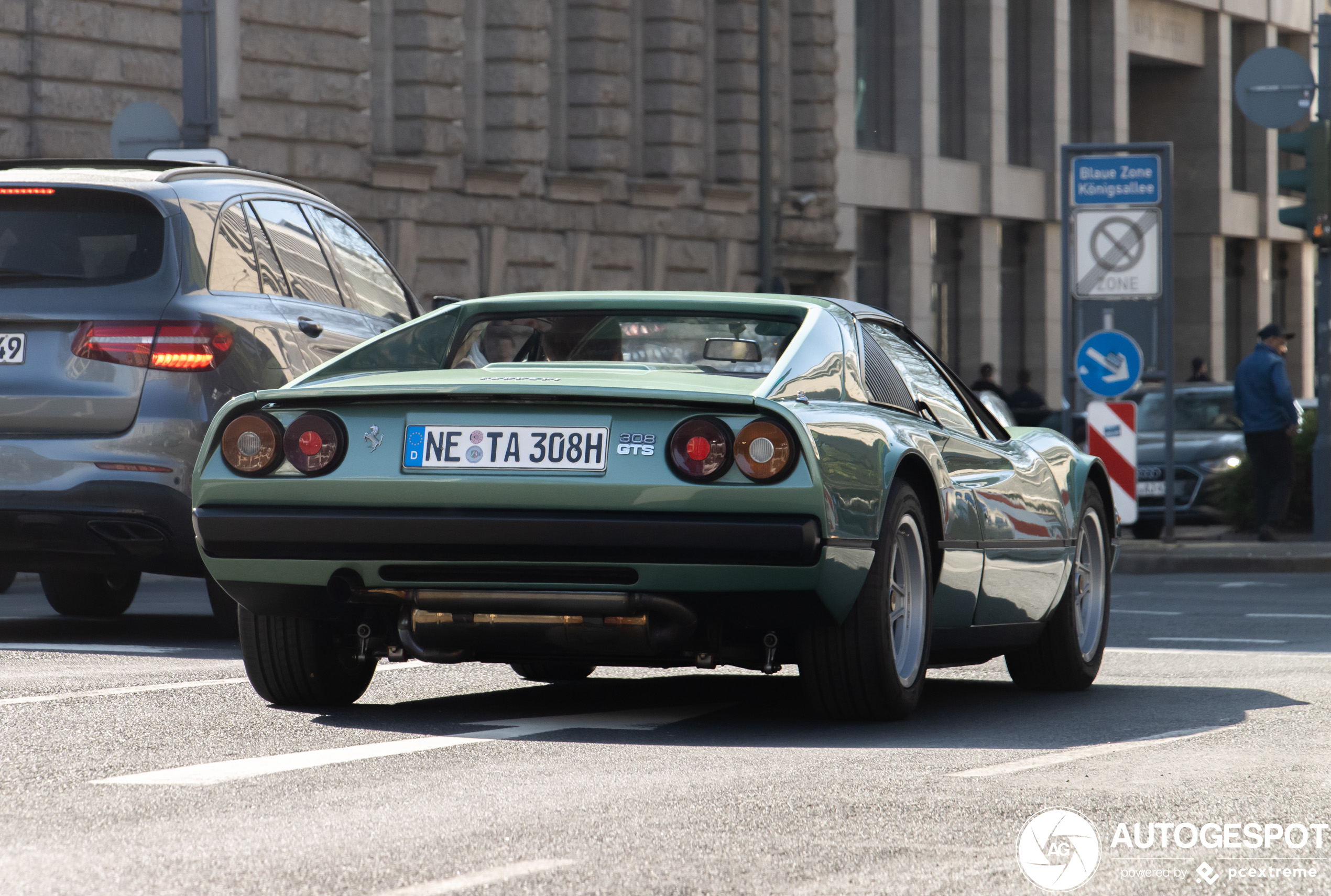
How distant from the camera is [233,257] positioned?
9555mm

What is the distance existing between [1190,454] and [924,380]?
1574 cm

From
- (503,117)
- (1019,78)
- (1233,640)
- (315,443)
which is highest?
(1019,78)

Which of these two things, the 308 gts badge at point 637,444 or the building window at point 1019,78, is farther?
the building window at point 1019,78

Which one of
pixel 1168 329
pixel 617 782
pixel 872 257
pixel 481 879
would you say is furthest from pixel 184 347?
pixel 872 257

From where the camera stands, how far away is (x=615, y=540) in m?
6.24

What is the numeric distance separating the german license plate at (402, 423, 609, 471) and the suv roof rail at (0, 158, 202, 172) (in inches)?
144

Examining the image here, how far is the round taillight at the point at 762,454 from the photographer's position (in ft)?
20.6

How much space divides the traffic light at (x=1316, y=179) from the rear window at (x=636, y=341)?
43.1ft

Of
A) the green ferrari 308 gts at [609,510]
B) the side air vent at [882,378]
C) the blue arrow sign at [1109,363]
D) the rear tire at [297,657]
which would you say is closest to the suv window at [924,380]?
the side air vent at [882,378]

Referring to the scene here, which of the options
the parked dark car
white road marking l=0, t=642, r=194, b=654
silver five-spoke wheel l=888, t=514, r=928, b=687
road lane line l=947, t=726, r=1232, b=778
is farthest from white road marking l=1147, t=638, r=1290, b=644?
the parked dark car

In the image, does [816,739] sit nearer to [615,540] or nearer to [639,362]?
[615,540]

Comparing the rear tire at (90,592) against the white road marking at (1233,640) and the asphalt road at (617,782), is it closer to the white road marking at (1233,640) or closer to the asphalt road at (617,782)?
the asphalt road at (617,782)

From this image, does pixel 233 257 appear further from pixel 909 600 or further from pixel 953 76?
pixel 953 76

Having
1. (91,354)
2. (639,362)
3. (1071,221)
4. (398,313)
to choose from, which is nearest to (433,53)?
(1071,221)
